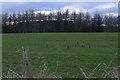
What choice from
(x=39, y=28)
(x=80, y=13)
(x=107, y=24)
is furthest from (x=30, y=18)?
(x=107, y=24)

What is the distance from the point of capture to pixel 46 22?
3762 inches

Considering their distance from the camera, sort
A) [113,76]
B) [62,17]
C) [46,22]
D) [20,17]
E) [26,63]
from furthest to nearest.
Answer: [62,17] < [46,22] < [20,17] < [113,76] < [26,63]

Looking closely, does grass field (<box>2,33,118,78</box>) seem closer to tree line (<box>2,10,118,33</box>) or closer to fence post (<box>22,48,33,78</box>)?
fence post (<box>22,48,33,78</box>)

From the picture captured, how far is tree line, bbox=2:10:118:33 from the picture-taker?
91.9 m

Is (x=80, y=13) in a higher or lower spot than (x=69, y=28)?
higher

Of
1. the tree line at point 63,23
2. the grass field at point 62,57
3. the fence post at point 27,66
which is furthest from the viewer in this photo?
the tree line at point 63,23

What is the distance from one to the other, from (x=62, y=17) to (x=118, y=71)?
9779cm

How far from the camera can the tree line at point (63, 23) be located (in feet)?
302

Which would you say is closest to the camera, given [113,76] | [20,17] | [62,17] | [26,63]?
[26,63]

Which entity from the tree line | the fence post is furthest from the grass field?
the tree line

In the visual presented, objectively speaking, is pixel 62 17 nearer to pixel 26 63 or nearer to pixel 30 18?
pixel 30 18

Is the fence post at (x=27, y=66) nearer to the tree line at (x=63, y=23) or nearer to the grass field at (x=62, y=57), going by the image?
the grass field at (x=62, y=57)

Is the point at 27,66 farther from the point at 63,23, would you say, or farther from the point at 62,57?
the point at 63,23

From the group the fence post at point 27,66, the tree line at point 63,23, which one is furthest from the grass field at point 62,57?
the tree line at point 63,23
